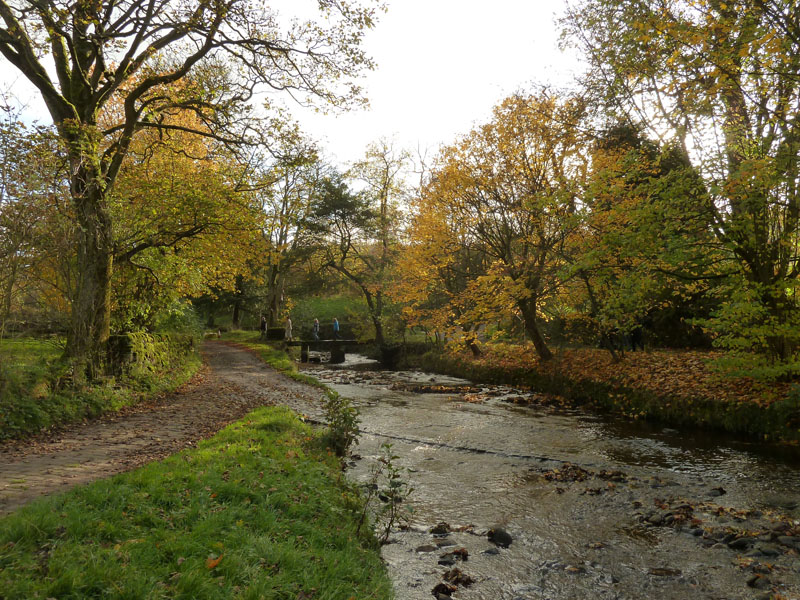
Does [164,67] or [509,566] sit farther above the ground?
[164,67]

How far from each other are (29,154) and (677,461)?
13.2 m

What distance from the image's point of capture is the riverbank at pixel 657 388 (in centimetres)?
1035

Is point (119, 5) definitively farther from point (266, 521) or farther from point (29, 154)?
point (266, 521)

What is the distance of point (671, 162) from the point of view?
1536 centimetres

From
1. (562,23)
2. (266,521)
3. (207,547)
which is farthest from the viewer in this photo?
(562,23)

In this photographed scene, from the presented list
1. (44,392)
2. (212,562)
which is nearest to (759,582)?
(212,562)

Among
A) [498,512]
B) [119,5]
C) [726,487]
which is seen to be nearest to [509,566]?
[498,512]

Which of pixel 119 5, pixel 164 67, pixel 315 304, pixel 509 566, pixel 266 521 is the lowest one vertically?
pixel 509 566

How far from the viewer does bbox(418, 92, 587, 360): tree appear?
16141 mm

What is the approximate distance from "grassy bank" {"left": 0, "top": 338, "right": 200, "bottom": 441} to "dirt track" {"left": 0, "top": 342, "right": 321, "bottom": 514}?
0.33 m

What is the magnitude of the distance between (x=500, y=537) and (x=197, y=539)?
3595 mm

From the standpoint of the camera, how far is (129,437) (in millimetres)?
8570

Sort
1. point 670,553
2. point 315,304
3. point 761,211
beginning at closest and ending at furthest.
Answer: point 670,553, point 761,211, point 315,304

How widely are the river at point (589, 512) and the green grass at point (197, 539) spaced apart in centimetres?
81
